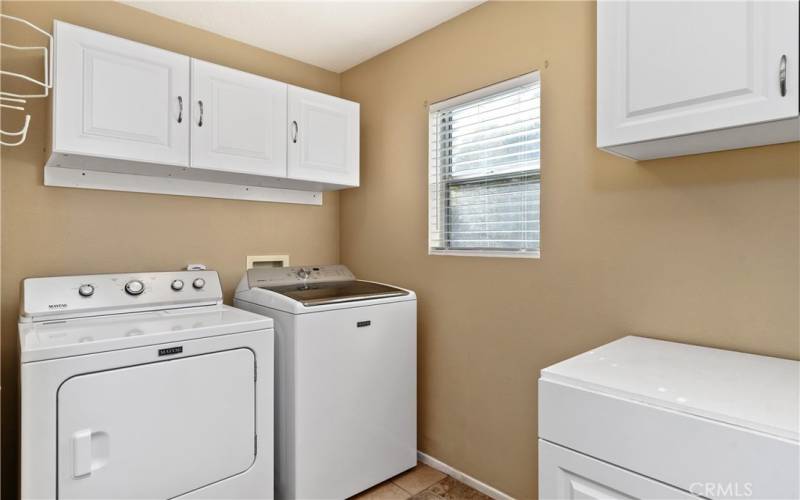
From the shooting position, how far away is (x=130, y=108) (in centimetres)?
186

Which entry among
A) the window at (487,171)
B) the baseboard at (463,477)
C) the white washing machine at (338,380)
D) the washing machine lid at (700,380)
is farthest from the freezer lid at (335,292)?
the washing machine lid at (700,380)

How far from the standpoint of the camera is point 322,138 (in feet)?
8.21

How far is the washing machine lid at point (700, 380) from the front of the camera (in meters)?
0.95

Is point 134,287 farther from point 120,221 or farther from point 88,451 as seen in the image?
point 88,451

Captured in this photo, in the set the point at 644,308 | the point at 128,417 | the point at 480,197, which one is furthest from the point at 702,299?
the point at 128,417

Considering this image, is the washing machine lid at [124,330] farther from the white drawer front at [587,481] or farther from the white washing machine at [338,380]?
the white drawer front at [587,481]

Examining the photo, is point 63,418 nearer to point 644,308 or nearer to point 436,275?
point 436,275

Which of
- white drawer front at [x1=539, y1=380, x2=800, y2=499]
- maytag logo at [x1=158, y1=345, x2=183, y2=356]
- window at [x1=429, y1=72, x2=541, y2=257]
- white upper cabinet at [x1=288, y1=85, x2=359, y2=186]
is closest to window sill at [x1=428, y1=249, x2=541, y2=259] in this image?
window at [x1=429, y1=72, x2=541, y2=257]

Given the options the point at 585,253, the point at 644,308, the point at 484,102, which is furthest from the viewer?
the point at 484,102

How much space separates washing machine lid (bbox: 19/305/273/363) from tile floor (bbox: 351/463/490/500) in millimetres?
1101

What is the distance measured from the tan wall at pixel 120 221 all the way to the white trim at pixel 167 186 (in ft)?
0.13

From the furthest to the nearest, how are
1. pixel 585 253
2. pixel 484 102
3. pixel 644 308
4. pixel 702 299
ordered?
pixel 484 102, pixel 585 253, pixel 644 308, pixel 702 299

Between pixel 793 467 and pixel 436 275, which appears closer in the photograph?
pixel 793 467

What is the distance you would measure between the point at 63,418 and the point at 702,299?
2.19 meters
